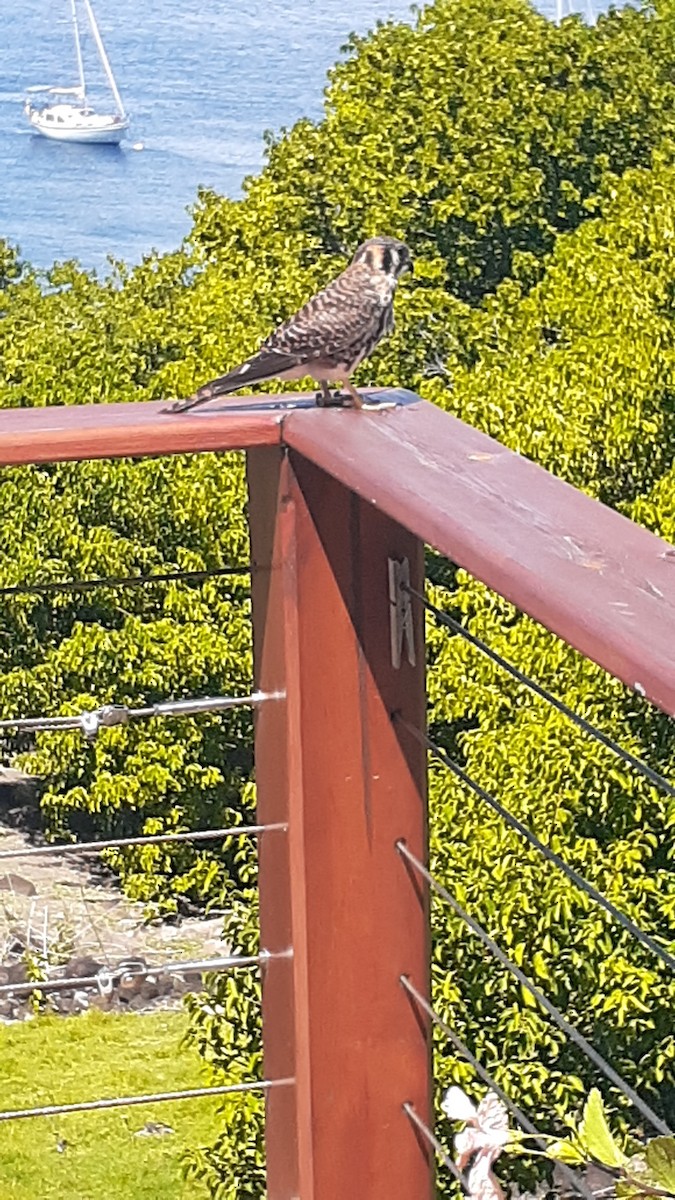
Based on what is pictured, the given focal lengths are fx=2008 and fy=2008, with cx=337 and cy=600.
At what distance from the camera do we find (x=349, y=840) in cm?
106

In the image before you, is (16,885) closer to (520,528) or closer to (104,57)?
(520,528)

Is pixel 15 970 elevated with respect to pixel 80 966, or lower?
lower

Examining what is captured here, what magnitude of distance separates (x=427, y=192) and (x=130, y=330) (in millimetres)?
2242

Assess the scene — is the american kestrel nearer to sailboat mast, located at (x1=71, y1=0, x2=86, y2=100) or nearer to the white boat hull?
the white boat hull

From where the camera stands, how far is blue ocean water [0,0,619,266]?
22.4m

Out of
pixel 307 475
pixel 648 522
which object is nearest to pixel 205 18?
pixel 648 522

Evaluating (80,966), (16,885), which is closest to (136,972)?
(80,966)

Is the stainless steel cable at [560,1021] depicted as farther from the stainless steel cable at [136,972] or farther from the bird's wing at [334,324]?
the bird's wing at [334,324]

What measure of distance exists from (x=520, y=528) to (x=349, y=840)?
1.02ft

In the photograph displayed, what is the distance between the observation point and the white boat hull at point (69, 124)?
76.7 feet

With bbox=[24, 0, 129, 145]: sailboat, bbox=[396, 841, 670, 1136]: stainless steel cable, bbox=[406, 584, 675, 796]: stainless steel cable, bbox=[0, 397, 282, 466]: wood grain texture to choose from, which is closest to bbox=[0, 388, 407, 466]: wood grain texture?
bbox=[0, 397, 282, 466]: wood grain texture

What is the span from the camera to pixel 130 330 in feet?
45.4

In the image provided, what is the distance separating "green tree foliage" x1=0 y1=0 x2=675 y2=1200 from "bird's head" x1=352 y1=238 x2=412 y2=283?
433cm

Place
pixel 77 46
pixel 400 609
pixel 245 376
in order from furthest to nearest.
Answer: pixel 77 46
pixel 245 376
pixel 400 609
